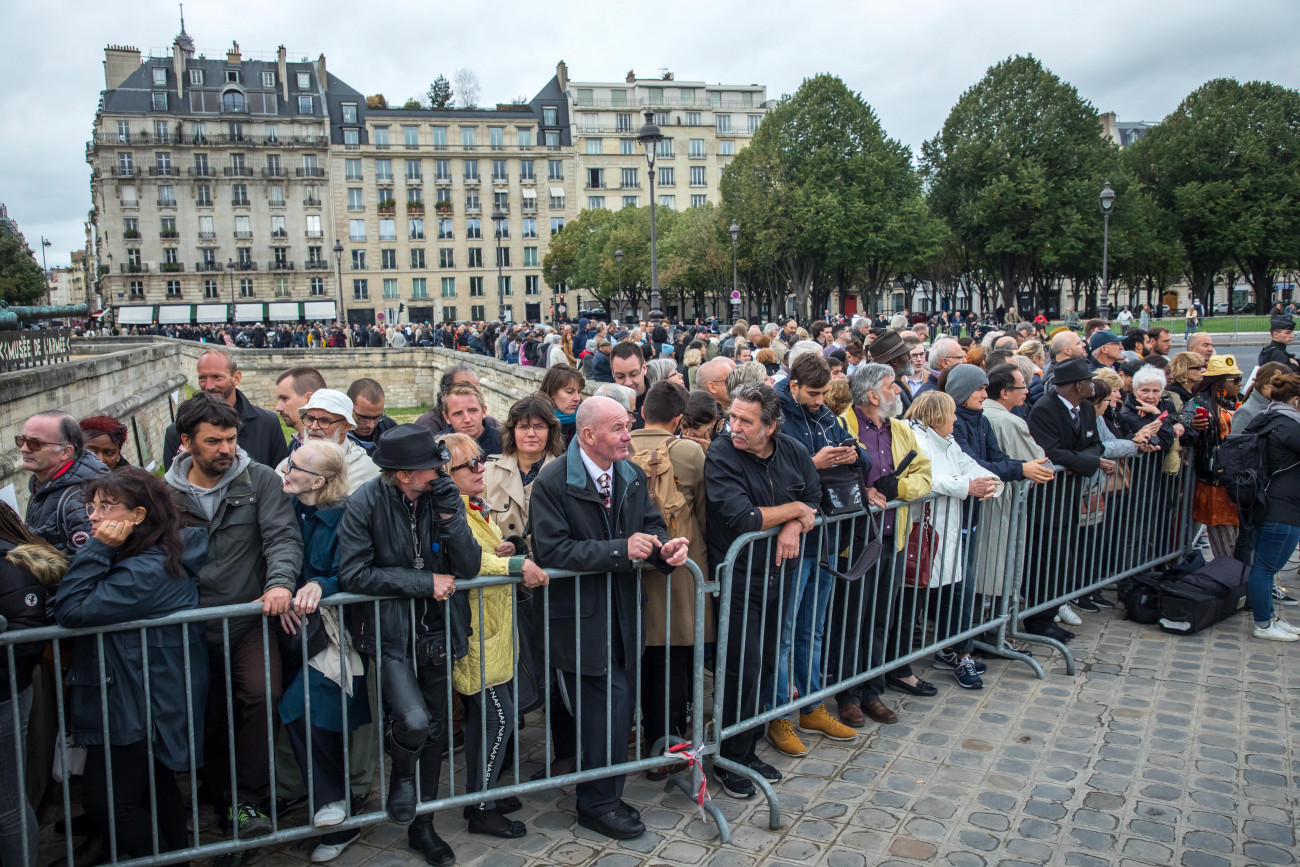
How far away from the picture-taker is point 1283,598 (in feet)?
23.4

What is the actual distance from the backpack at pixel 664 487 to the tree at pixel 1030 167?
41.7m

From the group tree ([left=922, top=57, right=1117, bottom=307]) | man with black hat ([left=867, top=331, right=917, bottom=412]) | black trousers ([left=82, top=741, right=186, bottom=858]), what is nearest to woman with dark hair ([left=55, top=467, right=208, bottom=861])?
black trousers ([left=82, top=741, right=186, bottom=858])

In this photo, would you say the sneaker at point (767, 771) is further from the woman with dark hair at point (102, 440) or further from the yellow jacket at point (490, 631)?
the woman with dark hair at point (102, 440)

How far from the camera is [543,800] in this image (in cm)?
437

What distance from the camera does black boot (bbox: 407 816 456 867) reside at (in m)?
3.79

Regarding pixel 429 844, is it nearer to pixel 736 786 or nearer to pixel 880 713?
pixel 736 786

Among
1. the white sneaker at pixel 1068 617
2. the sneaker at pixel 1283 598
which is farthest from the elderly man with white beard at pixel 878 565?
the sneaker at pixel 1283 598

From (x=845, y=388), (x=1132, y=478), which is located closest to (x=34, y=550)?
(x=845, y=388)

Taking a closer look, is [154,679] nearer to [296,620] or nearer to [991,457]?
[296,620]

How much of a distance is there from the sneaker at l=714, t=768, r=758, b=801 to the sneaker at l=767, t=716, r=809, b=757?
0.42 m

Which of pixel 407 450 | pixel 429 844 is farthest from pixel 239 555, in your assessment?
pixel 429 844

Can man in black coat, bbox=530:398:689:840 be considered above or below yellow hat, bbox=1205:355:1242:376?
below

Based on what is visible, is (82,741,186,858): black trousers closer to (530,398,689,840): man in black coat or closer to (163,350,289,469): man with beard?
(530,398,689,840): man in black coat

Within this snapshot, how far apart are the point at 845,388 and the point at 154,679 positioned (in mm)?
3814
